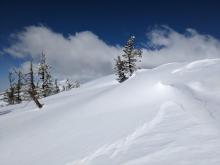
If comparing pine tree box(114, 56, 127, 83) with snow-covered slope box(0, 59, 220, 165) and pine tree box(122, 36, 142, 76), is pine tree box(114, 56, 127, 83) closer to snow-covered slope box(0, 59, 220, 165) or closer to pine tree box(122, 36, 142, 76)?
pine tree box(122, 36, 142, 76)

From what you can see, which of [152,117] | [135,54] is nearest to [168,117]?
[152,117]

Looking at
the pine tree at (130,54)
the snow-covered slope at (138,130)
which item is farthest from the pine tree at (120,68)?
the snow-covered slope at (138,130)

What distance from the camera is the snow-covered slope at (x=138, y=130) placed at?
6.44 m

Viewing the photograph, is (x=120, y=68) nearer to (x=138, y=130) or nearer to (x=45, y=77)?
(x=45, y=77)

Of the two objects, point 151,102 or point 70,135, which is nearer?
point 70,135

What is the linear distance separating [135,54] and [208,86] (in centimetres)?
3894

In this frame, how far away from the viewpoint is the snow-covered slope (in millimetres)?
6438

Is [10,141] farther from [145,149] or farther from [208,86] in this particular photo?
[208,86]

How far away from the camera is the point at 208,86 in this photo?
1182 centimetres

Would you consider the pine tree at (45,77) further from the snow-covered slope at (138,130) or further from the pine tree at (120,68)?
the snow-covered slope at (138,130)

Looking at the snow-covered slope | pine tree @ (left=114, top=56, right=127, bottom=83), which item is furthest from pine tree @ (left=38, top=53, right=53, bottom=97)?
the snow-covered slope

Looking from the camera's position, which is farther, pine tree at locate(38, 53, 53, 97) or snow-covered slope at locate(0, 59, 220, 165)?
pine tree at locate(38, 53, 53, 97)

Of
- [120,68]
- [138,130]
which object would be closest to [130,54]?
[120,68]

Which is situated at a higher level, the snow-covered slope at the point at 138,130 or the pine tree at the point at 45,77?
the pine tree at the point at 45,77
